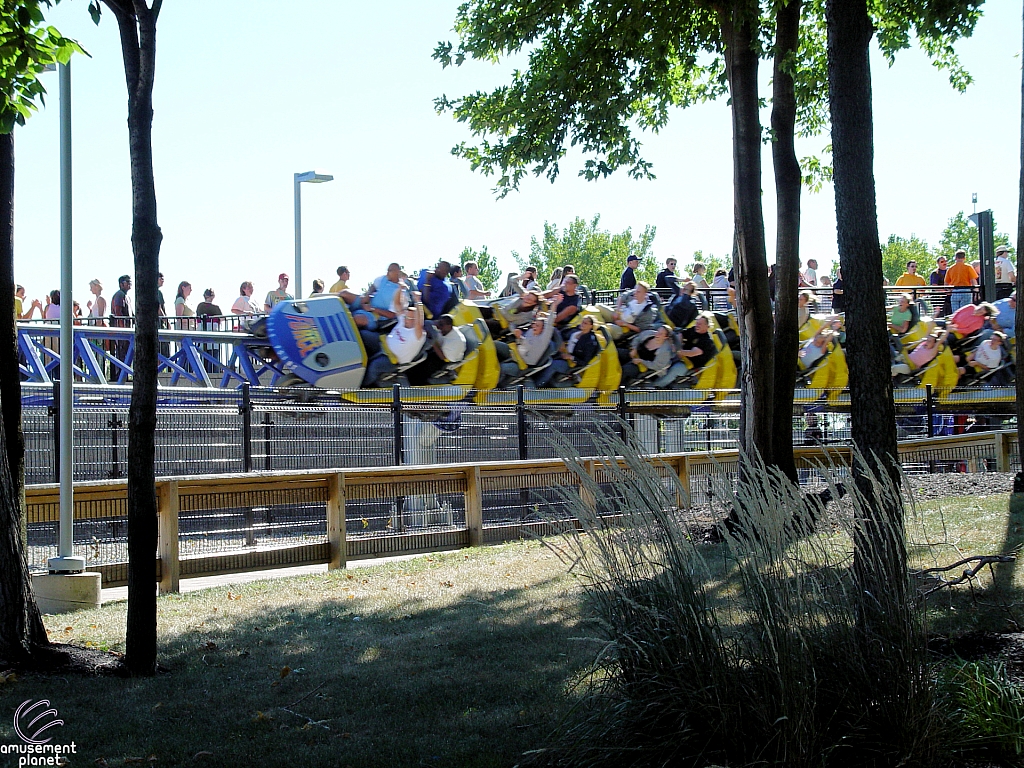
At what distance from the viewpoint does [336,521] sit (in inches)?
463

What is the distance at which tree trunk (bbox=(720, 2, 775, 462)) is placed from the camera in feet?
40.3

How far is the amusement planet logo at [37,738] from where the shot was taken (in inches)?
192

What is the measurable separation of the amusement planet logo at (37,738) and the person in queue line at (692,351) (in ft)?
65.4

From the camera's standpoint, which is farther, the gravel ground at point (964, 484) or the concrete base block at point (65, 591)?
the gravel ground at point (964, 484)

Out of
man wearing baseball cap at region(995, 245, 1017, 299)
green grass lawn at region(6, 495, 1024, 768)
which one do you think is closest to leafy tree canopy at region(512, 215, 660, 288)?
man wearing baseball cap at region(995, 245, 1017, 299)

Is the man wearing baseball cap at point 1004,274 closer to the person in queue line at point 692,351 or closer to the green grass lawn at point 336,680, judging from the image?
the person in queue line at point 692,351

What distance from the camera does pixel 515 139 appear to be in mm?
15133

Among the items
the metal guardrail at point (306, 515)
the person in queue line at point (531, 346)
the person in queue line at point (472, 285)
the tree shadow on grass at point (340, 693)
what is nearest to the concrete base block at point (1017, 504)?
the metal guardrail at point (306, 515)

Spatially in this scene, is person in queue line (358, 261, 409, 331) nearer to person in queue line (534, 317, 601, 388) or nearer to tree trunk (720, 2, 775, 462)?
person in queue line (534, 317, 601, 388)

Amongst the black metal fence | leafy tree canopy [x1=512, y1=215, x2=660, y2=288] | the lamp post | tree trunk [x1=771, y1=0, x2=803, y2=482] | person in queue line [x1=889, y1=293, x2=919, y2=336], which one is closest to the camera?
the black metal fence

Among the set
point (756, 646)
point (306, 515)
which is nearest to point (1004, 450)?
point (306, 515)

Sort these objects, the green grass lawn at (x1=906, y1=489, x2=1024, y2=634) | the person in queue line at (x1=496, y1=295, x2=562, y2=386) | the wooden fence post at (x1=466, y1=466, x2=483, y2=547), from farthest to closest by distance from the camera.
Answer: the person in queue line at (x1=496, y1=295, x2=562, y2=386) → the wooden fence post at (x1=466, y1=466, x2=483, y2=547) → the green grass lawn at (x1=906, y1=489, x2=1024, y2=634)

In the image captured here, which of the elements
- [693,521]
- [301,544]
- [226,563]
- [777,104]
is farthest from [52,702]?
[777,104]

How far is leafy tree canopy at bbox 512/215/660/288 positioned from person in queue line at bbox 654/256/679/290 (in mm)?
47734
